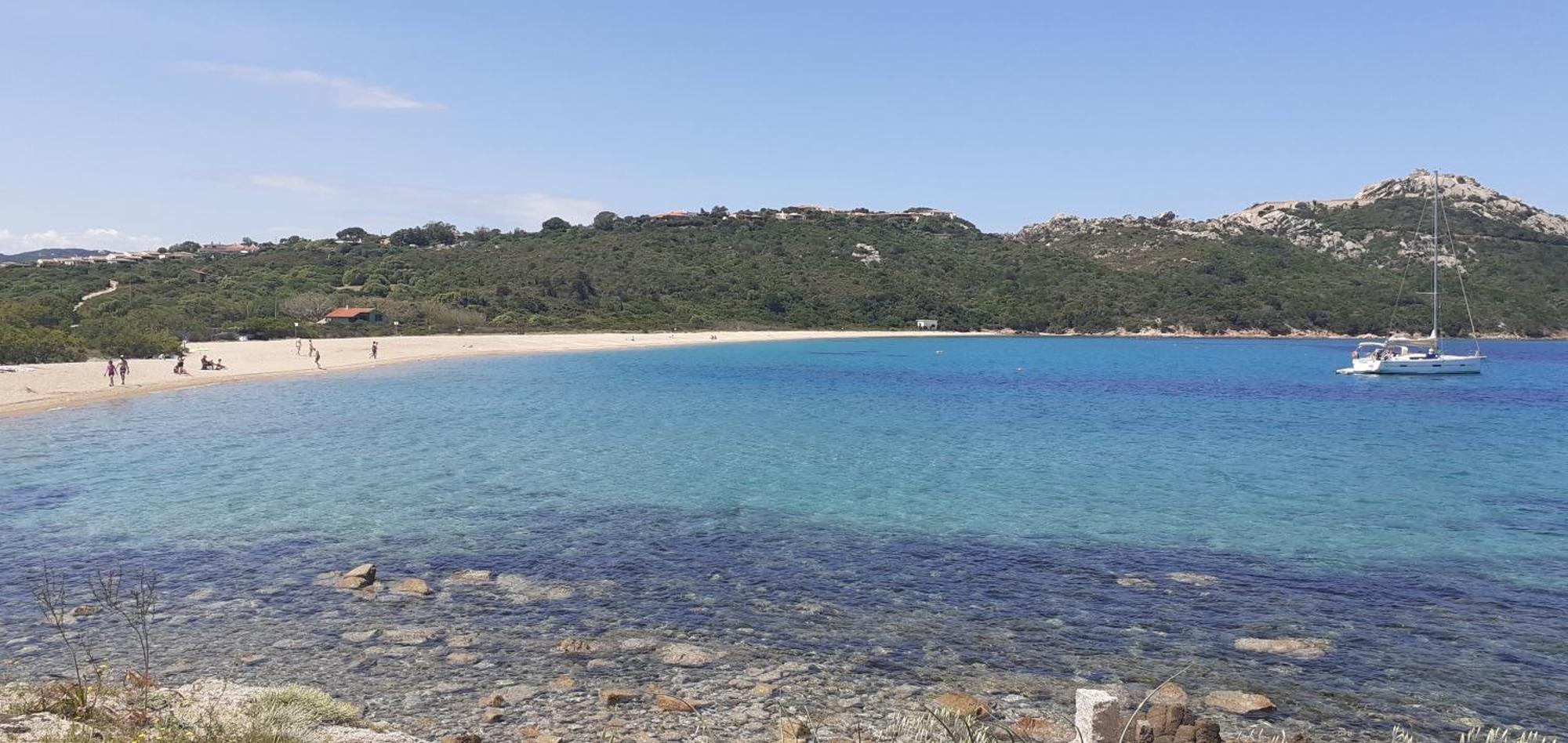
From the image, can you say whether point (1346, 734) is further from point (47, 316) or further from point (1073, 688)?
point (47, 316)

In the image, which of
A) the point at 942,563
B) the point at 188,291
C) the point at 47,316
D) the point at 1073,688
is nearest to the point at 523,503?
the point at 942,563

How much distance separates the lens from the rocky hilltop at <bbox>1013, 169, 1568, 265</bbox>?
152875 millimetres

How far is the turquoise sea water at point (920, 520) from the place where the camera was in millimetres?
10891

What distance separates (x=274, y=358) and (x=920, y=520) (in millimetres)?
56715

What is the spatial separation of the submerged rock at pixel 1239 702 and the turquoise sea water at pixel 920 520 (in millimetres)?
303

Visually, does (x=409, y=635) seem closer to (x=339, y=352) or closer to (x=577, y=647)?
(x=577, y=647)

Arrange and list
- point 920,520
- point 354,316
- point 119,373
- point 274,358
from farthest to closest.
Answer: point 354,316
point 274,358
point 119,373
point 920,520

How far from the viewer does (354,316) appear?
88375mm

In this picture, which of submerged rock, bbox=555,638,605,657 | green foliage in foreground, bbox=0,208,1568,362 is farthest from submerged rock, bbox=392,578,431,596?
green foliage in foreground, bbox=0,208,1568,362

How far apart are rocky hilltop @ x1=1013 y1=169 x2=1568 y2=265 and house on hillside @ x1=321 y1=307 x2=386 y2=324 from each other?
425ft

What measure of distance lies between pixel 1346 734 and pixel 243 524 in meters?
17.6

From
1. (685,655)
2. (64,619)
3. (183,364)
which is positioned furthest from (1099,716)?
(183,364)

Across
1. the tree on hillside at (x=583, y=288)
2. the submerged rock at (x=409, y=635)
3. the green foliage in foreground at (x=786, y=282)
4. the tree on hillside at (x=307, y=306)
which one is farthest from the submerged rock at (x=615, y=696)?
the tree on hillside at (x=583, y=288)

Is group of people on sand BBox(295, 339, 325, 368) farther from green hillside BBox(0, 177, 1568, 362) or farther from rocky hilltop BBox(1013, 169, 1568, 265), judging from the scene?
rocky hilltop BBox(1013, 169, 1568, 265)
